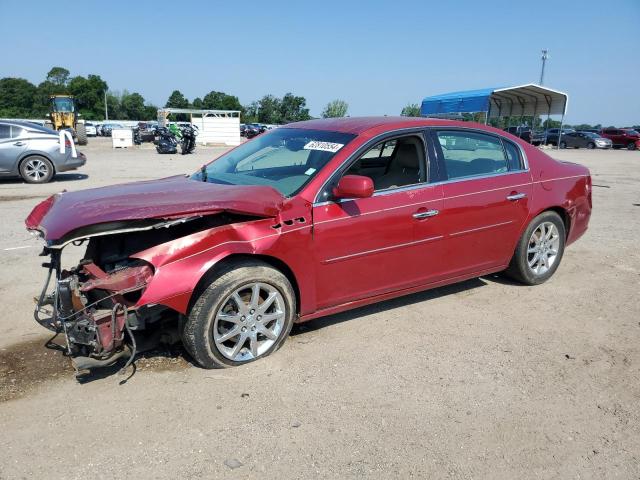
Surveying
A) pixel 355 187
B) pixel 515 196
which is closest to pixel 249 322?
pixel 355 187

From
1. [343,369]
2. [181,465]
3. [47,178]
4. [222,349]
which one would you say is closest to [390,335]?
[343,369]

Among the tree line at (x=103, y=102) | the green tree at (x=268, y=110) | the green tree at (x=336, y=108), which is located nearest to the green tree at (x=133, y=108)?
the tree line at (x=103, y=102)

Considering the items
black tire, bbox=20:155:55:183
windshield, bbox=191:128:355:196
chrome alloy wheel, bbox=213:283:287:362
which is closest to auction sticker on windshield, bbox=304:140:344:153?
windshield, bbox=191:128:355:196

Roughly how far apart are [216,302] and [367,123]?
202cm

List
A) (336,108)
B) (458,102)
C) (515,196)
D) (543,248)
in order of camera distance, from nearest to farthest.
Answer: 1. (515,196)
2. (543,248)
3. (458,102)
4. (336,108)

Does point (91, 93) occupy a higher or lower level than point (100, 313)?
higher

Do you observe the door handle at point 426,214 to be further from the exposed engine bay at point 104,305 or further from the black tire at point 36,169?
the black tire at point 36,169

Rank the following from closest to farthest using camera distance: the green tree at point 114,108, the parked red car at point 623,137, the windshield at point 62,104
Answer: the windshield at point 62,104
the parked red car at point 623,137
the green tree at point 114,108

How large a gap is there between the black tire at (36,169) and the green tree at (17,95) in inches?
3662

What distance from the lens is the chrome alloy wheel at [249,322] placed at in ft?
11.1

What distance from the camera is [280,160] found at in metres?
4.36

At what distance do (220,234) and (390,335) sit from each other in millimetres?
1635

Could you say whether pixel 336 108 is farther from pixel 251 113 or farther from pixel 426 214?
pixel 426 214

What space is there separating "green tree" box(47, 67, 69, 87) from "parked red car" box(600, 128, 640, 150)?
119753 mm
